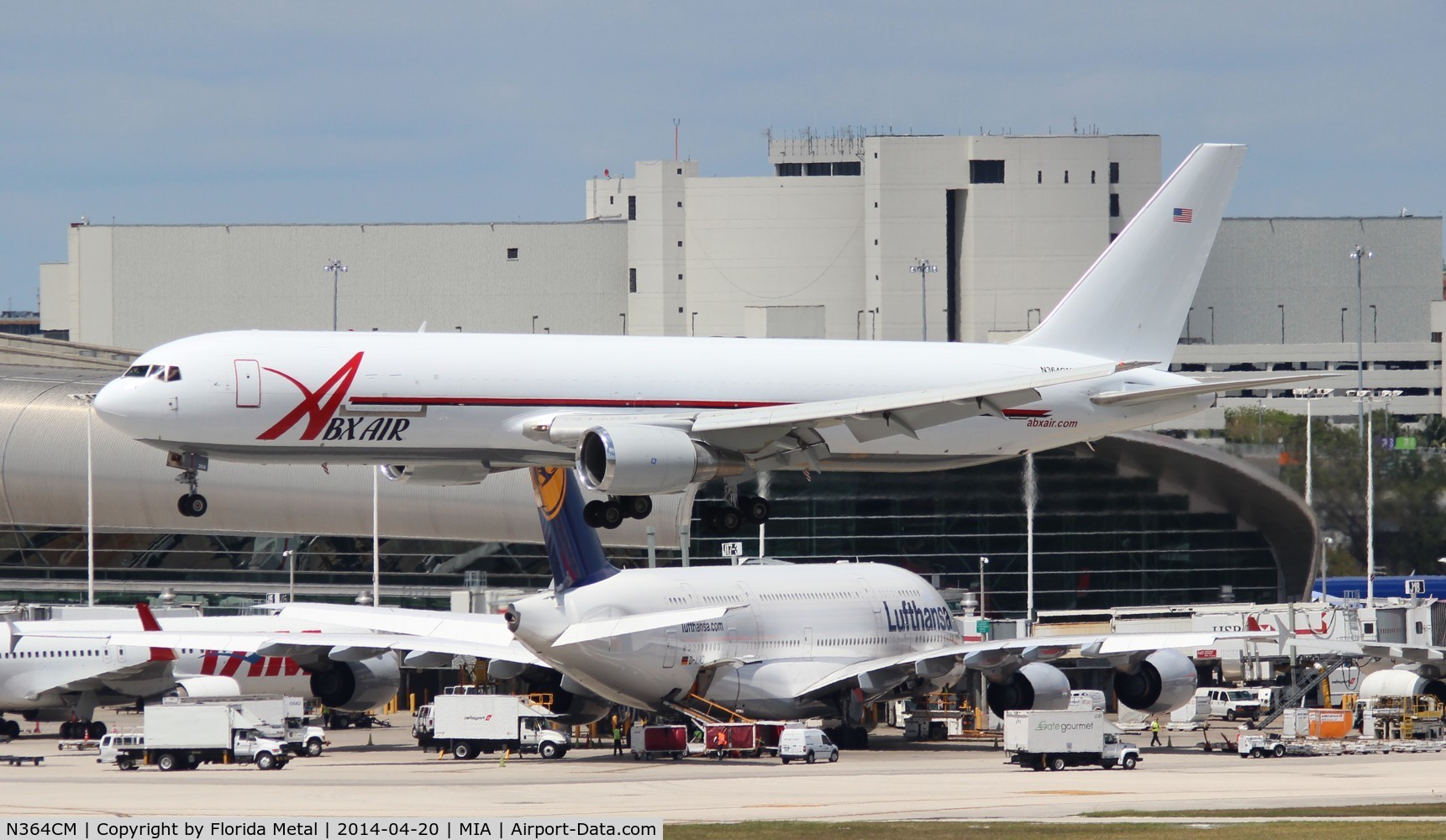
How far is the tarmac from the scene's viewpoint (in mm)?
49000

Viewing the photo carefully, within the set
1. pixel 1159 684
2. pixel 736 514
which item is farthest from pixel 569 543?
pixel 1159 684

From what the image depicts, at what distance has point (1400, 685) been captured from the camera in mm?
81562

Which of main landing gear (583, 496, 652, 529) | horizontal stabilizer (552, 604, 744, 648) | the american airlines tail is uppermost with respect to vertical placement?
the american airlines tail

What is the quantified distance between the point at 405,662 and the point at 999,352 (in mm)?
33397

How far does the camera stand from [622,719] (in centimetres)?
8600

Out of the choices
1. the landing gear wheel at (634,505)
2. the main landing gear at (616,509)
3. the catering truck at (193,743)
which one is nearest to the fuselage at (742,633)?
the catering truck at (193,743)

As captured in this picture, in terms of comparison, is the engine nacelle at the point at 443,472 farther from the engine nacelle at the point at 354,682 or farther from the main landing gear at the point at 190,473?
the engine nacelle at the point at 354,682

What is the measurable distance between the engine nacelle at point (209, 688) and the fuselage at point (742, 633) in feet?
64.0

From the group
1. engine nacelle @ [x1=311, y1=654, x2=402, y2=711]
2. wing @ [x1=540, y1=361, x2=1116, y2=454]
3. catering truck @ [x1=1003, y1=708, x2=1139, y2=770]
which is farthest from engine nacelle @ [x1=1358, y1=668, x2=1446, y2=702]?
engine nacelle @ [x1=311, y1=654, x2=402, y2=711]

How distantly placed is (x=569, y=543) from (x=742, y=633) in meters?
7.24

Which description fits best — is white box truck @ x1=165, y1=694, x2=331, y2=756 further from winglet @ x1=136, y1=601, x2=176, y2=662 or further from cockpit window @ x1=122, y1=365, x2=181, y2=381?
cockpit window @ x1=122, y1=365, x2=181, y2=381

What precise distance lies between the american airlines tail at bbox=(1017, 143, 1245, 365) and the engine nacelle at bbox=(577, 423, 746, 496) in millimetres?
14771

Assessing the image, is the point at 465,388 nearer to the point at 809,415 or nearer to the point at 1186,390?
the point at 809,415

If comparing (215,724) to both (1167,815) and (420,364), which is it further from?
(1167,815)
